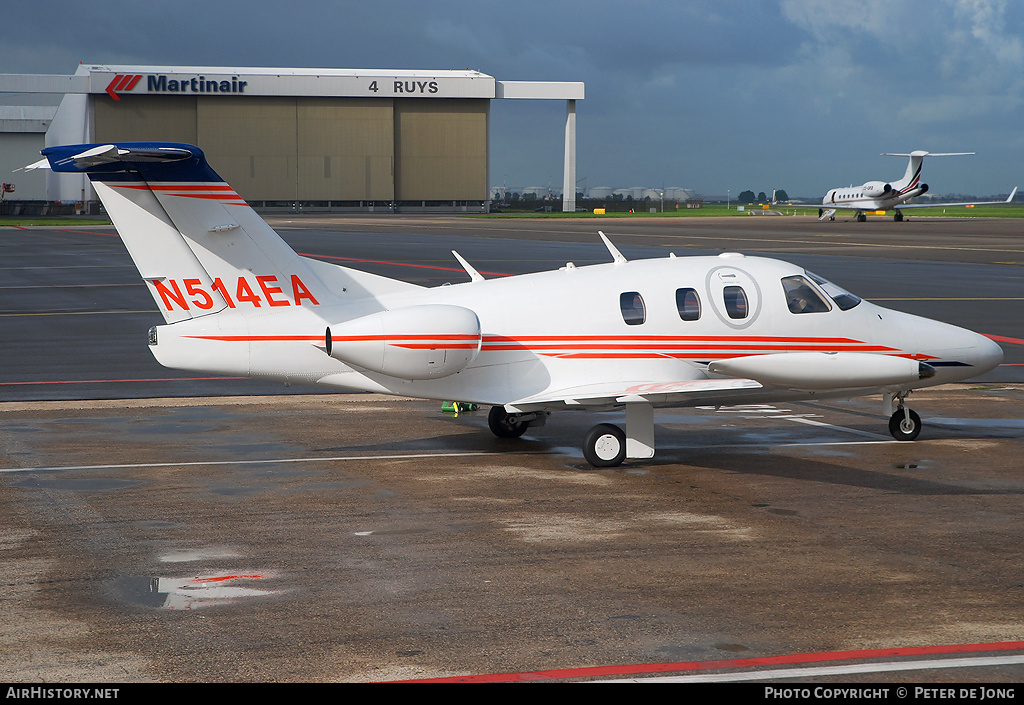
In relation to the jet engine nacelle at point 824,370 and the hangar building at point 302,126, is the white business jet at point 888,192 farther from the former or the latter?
the jet engine nacelle at point 824,370

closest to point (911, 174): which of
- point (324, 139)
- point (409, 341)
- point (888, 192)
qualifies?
point (888, 192)

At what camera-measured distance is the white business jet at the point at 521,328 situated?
13898mm

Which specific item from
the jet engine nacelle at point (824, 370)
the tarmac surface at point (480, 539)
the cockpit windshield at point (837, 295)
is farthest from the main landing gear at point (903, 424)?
the cockpit windshield at point (837, 295)

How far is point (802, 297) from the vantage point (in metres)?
15.2

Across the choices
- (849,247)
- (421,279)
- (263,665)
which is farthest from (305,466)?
(849,247)

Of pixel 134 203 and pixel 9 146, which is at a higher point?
pixel 9 146

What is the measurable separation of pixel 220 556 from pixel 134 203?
518cm

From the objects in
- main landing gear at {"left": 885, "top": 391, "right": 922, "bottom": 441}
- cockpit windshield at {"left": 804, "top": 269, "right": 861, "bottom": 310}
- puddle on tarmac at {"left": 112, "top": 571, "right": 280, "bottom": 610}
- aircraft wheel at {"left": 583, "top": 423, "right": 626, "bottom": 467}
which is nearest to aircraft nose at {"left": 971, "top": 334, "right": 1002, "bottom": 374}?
main landing gear at {"left": 885, "top": 391, "right": 922, "bottom": 441}

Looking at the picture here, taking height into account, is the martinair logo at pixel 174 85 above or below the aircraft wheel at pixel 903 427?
above

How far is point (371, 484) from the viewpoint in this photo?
1369 cm

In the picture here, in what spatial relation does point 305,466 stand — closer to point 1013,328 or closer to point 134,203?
point 134,203

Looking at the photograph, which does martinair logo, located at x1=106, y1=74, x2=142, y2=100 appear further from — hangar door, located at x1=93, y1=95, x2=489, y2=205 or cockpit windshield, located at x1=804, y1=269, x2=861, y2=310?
cockpit windshield, located at x1=804, y1=269, x2=861, y2=310

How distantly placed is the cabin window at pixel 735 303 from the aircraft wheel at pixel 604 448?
2.20m

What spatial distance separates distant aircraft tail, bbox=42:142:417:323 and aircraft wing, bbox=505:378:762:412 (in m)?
3.15
